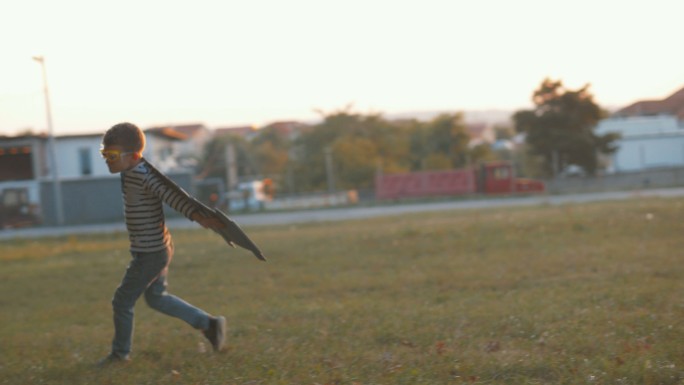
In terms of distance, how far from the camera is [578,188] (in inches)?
1672

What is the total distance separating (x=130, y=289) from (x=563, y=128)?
45454mm

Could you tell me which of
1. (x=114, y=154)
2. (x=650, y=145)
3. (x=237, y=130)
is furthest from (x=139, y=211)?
(x=237, y=130)

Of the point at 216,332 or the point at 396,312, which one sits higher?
the point at 216,332

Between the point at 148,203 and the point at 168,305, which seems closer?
the point at 148,203

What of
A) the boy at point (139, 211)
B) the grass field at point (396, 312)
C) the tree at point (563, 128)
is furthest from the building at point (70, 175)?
the boy at point (139, 211)

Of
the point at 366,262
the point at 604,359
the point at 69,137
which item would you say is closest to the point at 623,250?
the point at 366,262

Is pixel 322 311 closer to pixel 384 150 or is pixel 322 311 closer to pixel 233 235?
pixel 233 235

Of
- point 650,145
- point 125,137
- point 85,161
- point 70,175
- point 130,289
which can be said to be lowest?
point 130,289

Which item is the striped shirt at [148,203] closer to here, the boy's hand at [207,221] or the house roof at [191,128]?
the boy's hand at [207,221]

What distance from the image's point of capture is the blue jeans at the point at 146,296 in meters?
5.61

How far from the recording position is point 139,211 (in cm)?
550

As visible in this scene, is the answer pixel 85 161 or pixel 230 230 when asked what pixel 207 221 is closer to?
pixel 230 230

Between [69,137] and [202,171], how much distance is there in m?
19.7

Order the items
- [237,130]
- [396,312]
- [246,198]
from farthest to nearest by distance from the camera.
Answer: [237,130], [246,198], [396,312]
